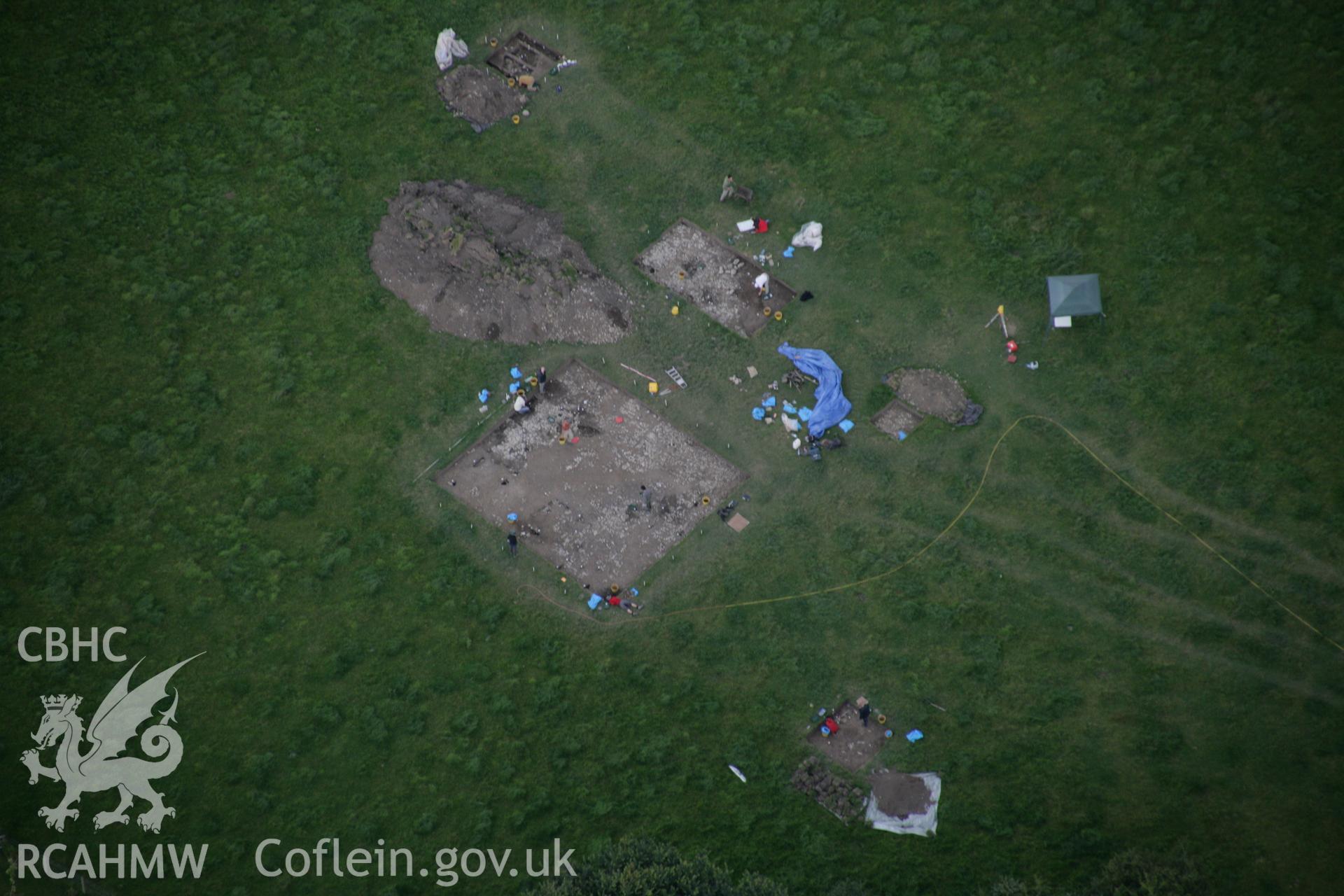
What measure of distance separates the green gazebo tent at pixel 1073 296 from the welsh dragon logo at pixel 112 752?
33.5m

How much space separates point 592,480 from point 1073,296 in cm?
1882

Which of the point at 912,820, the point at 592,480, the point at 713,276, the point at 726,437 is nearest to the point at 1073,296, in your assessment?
the point at 713,276

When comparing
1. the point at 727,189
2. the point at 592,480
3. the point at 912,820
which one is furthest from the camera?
the point at 727,189

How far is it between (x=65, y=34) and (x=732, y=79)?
92.9 ft

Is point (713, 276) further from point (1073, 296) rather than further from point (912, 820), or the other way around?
point (912, 820)

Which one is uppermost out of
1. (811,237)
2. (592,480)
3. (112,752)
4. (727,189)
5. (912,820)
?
(727,189)

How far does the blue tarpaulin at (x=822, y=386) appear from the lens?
39.4 meters

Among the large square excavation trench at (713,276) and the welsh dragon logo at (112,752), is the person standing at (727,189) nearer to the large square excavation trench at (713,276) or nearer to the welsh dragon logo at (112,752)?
the large square excavation trench at (713,276)

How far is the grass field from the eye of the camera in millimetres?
34250

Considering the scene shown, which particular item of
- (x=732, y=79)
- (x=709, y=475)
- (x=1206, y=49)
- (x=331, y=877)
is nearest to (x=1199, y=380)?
(x=1206, y=49)

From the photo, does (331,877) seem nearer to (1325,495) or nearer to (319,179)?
(319,179)

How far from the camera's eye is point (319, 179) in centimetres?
4394

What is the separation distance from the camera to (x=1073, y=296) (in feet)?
131

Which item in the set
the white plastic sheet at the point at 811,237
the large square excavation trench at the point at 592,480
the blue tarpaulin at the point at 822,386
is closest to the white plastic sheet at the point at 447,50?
the large square excavation trench at the point at 592,480
